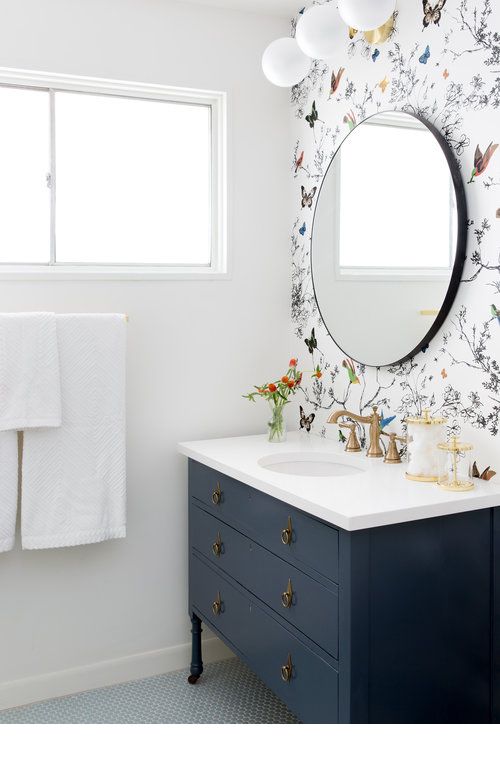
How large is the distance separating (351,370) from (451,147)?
2.65 ft

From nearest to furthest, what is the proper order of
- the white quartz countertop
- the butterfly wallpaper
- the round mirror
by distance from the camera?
the white quartz countertop
the butterfly wallpaper
the round mirror

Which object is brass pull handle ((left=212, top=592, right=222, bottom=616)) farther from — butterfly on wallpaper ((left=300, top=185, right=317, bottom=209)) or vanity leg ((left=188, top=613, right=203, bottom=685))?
butterfly on wallpaper ((left=300, top=185, right=317, bottom=209))

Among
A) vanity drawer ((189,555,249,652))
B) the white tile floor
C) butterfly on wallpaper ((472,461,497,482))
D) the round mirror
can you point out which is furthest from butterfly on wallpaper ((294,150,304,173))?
the white tile floor

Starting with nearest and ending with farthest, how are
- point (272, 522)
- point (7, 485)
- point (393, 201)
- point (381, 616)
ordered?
point (381, 616) < point (272, 522) < point (393, 201) < point (7, 485)

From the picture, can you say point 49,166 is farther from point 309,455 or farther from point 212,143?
point 309,455

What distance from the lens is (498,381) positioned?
1.79 metres

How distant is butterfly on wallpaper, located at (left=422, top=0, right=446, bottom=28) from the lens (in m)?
1.92

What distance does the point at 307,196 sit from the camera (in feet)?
8.59

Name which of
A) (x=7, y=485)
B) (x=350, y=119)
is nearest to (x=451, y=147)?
(x=350, y=119)

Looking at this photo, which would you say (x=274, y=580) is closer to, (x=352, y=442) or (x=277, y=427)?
(x=352, y=442)

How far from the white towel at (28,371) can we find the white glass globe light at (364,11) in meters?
1.23

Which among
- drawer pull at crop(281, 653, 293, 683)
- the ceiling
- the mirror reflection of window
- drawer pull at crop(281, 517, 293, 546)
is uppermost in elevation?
the ceiling

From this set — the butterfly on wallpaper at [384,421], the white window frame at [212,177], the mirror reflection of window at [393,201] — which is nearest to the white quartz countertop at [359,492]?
the butterfly on wallpaper at [384,421]

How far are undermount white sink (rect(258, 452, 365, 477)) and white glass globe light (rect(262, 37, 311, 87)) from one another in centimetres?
118
